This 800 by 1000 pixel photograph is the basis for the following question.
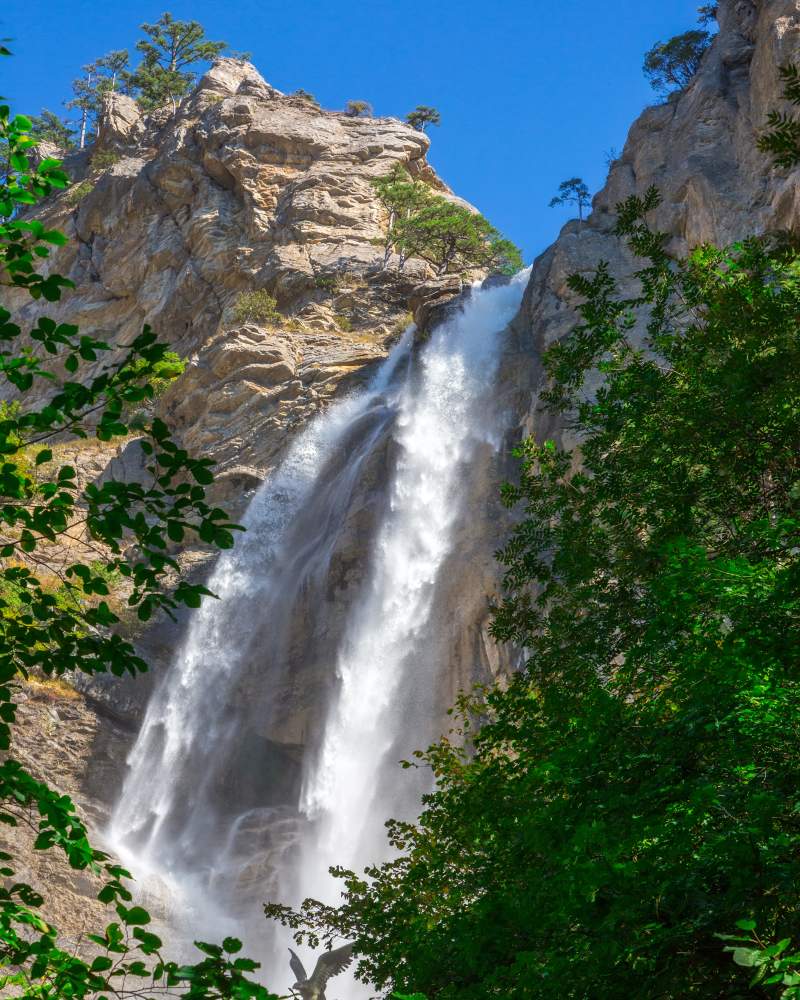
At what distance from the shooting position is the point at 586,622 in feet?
35.8

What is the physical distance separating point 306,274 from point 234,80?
25529 millimetres

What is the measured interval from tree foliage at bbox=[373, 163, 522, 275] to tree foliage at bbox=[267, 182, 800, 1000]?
39.8m

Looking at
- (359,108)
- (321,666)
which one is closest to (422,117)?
(359,108)

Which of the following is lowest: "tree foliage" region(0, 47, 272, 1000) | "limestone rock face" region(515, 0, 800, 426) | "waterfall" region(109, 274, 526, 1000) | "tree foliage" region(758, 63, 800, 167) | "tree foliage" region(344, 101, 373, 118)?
"tree foliage" region(0, 47, 272, 1000)

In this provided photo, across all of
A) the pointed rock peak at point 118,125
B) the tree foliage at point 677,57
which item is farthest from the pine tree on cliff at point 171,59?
the tree foliage at point 677,57

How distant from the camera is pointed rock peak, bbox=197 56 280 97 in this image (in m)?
63.2

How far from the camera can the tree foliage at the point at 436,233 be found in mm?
51219

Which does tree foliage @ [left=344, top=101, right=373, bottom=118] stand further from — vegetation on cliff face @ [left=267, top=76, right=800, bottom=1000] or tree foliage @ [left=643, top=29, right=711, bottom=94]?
vegetation on cliff face @ [left=267, top=76, right=800, bottom=1000]

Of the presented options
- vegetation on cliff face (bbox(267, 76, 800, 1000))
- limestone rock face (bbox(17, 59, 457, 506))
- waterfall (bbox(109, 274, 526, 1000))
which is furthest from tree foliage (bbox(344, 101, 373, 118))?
vegetation on cliff face (bbox(267, 76, 800, 1000))

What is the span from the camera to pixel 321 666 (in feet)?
107

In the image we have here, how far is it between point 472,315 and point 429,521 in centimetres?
1161

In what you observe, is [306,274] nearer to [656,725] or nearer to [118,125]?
[118,125]

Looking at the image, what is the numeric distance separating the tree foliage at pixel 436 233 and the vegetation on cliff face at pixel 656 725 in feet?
131

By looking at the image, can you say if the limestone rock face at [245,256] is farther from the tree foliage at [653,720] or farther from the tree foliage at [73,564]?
the tree foliage at [73,564]
